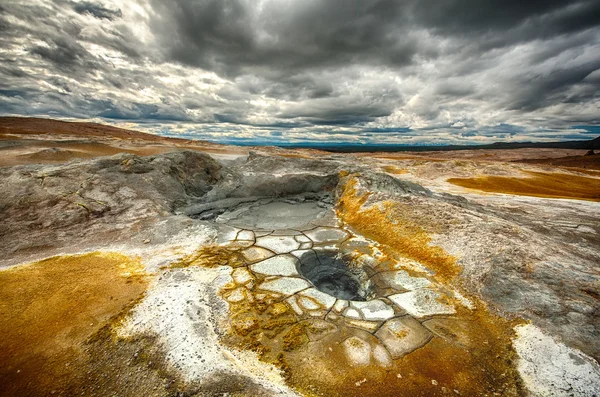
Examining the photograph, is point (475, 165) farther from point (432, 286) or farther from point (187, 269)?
point (187, 269)

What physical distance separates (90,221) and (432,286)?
869 centimetres

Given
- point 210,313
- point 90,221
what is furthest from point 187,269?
point 90,221

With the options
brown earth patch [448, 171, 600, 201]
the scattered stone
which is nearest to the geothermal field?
the scattered stone

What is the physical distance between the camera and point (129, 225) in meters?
7.37

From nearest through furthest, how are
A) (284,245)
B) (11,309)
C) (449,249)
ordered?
1. (11,309)
2. (449,249)
3. (284,245)

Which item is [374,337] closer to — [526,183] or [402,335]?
[402,335]

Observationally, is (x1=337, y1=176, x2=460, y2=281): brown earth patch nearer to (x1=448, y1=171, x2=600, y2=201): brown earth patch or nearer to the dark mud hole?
A: the dark mud hole

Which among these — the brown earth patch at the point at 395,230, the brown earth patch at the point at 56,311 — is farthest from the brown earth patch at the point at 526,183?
the brown earth patch at the point at 56,311

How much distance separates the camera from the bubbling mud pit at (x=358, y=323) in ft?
10.1

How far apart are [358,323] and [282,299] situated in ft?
4.31

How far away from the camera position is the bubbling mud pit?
3064 mm

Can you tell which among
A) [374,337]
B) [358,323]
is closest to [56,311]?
[358,323]

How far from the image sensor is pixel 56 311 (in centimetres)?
405

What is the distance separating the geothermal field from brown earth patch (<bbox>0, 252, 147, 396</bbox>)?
25mm
